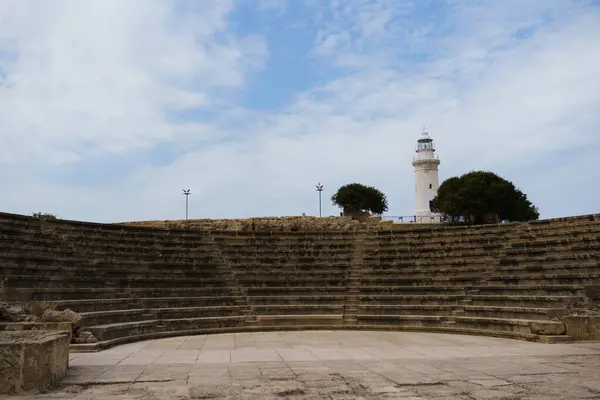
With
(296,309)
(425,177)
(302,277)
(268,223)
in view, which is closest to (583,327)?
(296,309)

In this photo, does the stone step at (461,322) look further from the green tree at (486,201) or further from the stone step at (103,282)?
the green tree at (486,201)

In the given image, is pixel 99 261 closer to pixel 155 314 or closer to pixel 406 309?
pixel 155 314

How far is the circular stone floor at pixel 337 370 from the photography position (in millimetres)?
6398

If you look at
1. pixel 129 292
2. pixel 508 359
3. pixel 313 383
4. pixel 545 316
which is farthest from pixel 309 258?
pixel 313 383

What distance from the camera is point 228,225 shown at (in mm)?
30250

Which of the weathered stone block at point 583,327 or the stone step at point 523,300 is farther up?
the stone step at point 523,300


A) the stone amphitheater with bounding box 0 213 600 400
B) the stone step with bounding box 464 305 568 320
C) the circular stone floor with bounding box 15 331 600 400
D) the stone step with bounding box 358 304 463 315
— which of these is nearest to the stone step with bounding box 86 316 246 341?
the stone amphitheater with bounding box 0 213 600 400

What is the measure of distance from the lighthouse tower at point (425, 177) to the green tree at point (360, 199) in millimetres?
7892

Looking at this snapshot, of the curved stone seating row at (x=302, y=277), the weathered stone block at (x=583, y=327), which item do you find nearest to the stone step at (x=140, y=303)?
the curved stone seating row at (x=302, y=277)

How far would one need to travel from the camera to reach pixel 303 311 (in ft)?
53.1

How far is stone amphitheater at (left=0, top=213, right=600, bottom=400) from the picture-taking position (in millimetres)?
6918

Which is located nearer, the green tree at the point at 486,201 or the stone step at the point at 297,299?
the stone step at the point at 297,299

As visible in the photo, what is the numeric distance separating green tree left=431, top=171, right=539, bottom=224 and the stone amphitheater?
25.8m

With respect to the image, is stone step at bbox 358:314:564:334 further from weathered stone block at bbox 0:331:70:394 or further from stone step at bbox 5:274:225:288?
weathered stone block at bbox 0:331:70:394
